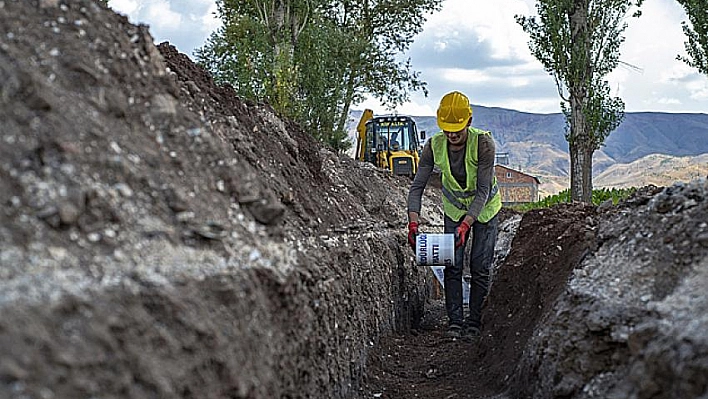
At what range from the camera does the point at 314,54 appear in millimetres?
18625

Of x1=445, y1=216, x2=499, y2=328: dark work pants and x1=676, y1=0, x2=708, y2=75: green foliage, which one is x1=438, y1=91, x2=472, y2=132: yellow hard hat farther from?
x1=676, y1=0, x2=708, y2=75: green foliage

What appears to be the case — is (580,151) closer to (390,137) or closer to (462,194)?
(462,194)

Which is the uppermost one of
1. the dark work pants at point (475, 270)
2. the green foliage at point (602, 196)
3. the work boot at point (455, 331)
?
the green foliage at point (602, 196)

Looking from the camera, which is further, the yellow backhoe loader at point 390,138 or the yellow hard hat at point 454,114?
the yellow backhoe loader at point 390,138

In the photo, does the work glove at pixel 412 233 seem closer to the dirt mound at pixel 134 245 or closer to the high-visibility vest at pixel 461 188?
the high-visibility vest at pixel 461 188

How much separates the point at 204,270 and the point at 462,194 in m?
4.46

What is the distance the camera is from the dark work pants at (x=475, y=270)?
7355 mm

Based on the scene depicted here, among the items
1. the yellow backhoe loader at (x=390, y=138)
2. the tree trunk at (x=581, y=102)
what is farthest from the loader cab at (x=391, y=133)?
the tree trunk at (x=581, y=102)

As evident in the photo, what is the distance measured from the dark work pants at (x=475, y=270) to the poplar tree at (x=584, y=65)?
Answer: 22.3 ft

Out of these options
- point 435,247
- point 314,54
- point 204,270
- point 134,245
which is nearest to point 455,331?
point 435,247

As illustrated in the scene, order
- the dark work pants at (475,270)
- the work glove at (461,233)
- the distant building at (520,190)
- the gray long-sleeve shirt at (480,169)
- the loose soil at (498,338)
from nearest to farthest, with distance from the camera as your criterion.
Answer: the loose soil at (498,338)
the work glove at (461,233)
the gray long-sleeve shirt at (480,169)
the dark work pants at (475,270)
the distant building at (520,190)

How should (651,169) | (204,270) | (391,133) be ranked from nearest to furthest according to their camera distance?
1. (204,270)
2. (391,133)
3. (651,169)

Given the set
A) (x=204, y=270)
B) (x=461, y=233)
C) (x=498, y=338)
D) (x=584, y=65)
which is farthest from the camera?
(x=584, y=65)

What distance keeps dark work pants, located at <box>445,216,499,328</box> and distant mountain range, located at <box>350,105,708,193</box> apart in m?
24.9
